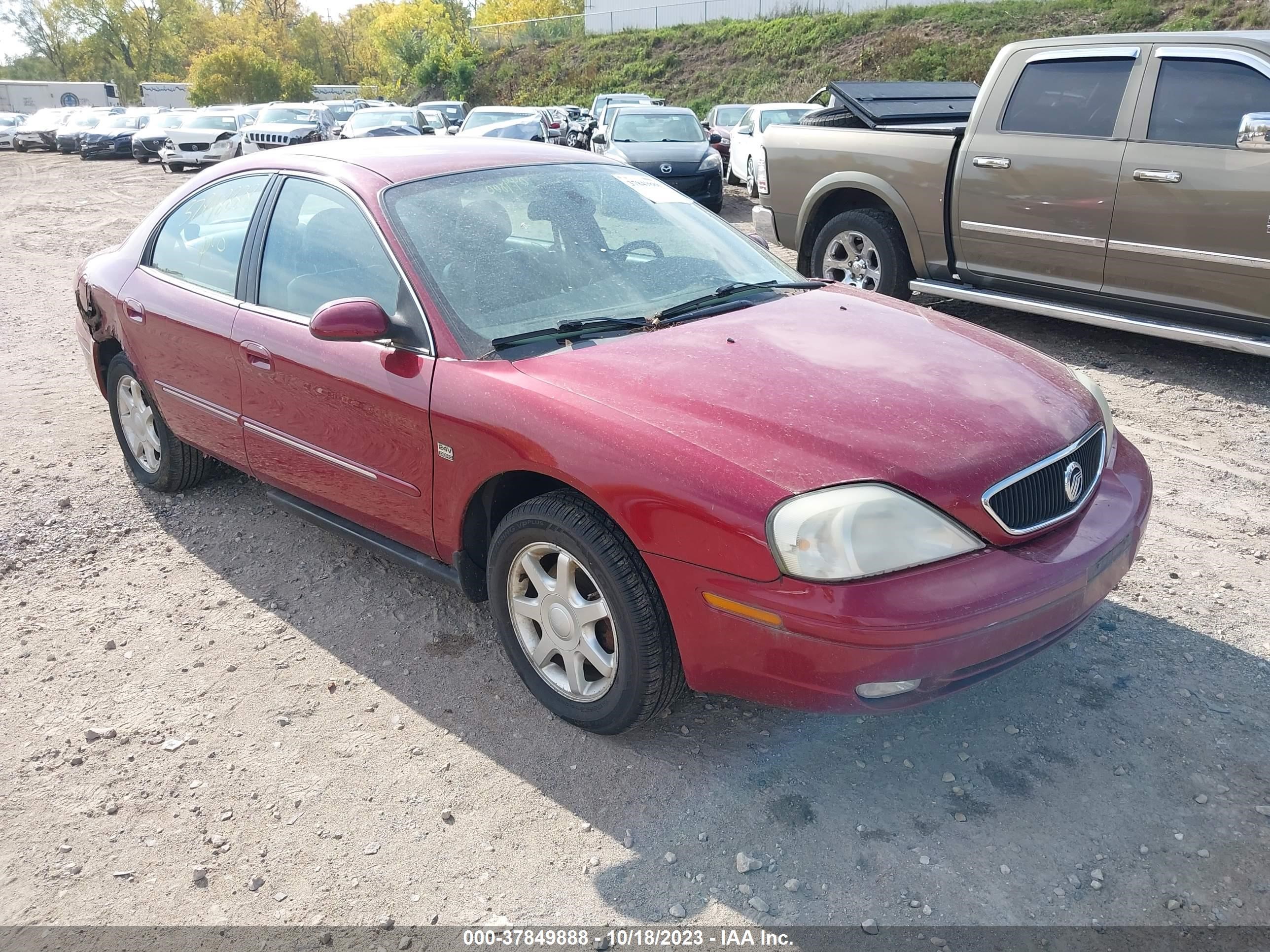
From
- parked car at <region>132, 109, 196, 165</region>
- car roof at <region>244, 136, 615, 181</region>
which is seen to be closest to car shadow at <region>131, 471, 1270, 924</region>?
car roof at <region>244, 136, 615, 181</region>

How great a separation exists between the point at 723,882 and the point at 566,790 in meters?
0.55

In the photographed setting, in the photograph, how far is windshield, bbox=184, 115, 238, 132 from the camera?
2548 centimetres

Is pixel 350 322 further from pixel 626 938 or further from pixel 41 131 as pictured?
pixel 41 131

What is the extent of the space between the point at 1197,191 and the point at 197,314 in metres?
5.16

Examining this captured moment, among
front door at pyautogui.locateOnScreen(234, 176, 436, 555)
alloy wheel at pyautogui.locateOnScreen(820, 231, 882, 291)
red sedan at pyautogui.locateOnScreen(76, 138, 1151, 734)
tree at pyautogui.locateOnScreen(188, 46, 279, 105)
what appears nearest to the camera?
red sedan at pyautogui.locateOnScreen(76, 138, 1151, 734)

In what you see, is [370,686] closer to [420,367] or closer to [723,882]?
[420,367]

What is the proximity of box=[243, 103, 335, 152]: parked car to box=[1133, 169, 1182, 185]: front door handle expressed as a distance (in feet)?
66.4

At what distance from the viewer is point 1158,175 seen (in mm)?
5746

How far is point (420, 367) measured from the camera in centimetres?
318

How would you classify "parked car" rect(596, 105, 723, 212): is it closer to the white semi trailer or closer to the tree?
the tree

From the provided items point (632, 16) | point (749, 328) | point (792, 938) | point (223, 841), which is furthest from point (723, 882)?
point (632, 16)

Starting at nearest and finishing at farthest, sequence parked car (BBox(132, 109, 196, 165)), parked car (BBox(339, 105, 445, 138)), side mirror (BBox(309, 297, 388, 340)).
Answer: side mirror (BBox(309, 297, 388, 340)), parked car (BBox(339, 105, 445, 138)), parked car (BBox(132, 109, 196, 165))

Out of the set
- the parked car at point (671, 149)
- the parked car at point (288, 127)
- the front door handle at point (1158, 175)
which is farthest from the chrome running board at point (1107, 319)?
the parked car at point (288, 127)

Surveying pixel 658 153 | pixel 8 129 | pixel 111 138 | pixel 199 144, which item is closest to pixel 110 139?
pixel 111 138
